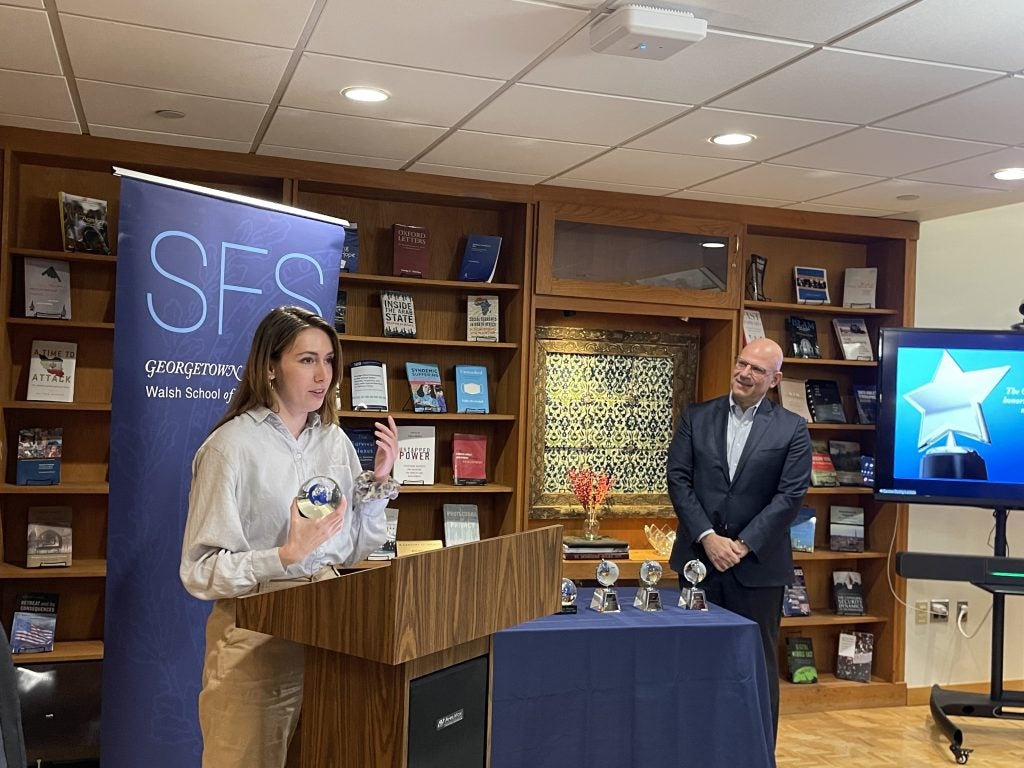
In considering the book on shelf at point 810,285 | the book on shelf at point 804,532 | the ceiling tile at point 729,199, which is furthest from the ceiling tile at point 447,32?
the book on shelf at point 804,532

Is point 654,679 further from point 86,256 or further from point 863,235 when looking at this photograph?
point 863,235

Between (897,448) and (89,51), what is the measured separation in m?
3.96

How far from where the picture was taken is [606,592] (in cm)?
331

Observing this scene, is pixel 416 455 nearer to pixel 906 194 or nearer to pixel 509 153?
pixel 509 153

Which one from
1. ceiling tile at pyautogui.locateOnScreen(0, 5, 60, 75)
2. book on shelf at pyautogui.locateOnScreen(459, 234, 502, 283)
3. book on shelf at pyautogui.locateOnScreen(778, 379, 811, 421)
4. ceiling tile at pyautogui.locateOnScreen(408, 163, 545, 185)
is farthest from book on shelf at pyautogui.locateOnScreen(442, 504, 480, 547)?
ceiling tile at pyautogui.locateOnScreen(0, 5, 60, 75)

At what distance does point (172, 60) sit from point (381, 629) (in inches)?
88.6

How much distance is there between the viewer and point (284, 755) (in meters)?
2.24

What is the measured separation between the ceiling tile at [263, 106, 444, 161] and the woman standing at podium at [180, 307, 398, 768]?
1.70m

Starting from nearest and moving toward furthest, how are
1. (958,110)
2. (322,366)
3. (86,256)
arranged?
(322,366) < (958,110) < (86,256)

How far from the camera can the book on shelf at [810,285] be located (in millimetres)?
5785

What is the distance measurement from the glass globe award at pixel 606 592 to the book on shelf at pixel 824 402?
2.83 m

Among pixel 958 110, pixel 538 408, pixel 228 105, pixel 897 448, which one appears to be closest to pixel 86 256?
pixel 228 105

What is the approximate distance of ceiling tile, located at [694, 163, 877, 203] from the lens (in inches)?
179

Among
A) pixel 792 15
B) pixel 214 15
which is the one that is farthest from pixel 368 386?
pixel 792 15
